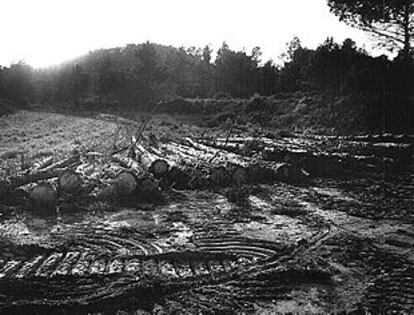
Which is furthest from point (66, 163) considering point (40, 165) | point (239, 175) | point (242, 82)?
point (242, 82)

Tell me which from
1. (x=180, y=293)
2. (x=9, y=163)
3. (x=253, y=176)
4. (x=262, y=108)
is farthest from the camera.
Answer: (x=262, y=108)

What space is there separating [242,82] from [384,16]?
74.1 ft

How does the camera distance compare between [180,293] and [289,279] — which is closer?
[180,293]

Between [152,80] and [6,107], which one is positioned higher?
[152,80]

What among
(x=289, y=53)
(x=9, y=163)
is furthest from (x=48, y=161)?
(x=289, y=53)

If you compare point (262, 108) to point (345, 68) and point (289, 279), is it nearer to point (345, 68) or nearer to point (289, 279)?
point (345, 68)

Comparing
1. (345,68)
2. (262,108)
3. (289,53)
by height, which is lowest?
(262,108)

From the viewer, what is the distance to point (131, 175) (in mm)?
10945

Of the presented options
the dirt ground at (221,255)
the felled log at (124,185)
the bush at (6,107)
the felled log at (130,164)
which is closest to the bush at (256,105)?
the felled log at (130,164)

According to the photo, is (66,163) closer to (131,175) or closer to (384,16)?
(131,175)

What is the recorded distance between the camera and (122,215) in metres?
9.48

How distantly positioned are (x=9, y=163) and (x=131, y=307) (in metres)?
11.8

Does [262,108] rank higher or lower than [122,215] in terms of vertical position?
higher

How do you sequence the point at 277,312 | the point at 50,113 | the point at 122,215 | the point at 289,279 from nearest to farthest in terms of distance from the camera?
the point at 277,312, the point at 289,279, the point at 122,215, the point at 50,113
